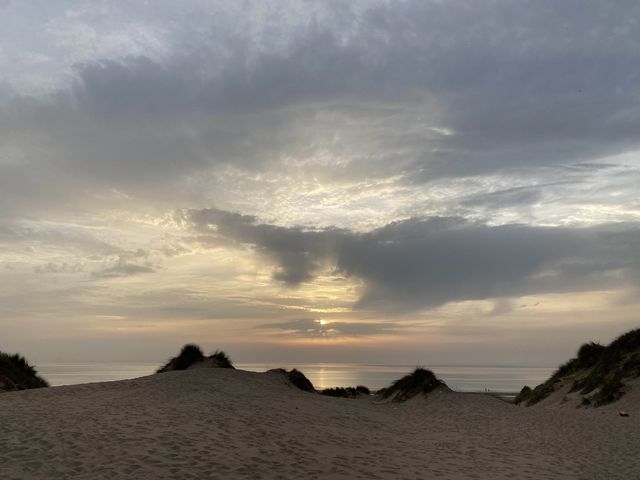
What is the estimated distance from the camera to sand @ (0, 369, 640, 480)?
35.1ft

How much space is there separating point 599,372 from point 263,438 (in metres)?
25.9

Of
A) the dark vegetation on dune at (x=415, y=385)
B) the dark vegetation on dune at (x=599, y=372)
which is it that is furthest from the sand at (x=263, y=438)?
the dark vegetation on dune at (x=415, y=385)

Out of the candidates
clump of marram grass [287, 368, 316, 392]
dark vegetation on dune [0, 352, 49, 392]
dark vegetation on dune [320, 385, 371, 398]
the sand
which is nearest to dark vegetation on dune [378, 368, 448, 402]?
clump of marram grass [287, 368, 316, 392]

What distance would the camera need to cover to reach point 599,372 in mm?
31469

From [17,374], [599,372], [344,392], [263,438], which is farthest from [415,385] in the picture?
[17,374]

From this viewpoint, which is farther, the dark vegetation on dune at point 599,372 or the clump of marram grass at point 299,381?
the clump of marram grass at point 299,381

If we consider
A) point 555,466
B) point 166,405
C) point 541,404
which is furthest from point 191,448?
point 541,404

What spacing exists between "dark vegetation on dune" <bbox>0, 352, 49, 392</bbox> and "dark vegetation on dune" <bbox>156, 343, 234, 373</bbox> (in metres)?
7.16

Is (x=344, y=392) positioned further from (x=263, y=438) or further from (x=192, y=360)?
(x=263, y=438)

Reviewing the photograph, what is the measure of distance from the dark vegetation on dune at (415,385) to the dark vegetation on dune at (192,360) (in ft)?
33.9

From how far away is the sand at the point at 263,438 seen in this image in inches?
Result: 421

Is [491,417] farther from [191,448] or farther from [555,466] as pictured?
[191,448]

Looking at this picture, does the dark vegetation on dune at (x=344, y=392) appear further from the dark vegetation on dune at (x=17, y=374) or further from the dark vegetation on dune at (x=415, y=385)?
the dark vegetation on dune at (x=17, y=374)

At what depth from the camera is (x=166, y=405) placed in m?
16.7
